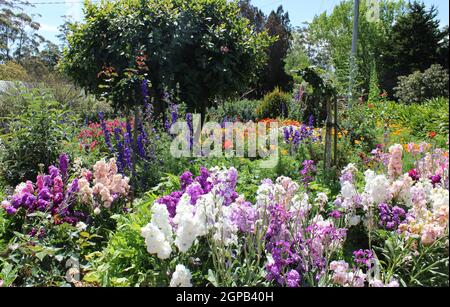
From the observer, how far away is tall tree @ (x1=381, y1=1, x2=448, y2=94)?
17.4 m

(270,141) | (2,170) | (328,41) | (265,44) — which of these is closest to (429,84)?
(265,44)

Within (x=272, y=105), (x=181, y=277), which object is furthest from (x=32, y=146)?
(x=272, y=105)

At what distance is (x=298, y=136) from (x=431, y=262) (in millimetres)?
2917

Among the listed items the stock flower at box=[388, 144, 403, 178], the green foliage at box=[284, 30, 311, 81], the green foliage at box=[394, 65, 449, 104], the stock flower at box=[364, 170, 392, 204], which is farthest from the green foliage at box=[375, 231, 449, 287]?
the green foliage at box=[284, 30, 311, 81]

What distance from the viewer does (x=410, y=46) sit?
734 inches

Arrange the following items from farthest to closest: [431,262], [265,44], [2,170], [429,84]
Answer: [429,84] → [265,44] → [2,170] → [431,262]

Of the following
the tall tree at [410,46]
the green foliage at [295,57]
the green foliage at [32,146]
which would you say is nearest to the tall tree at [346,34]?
the green foliage at [295,57]

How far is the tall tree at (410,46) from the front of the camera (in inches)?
684

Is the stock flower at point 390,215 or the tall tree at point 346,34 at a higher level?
the tall tree at point 346,34

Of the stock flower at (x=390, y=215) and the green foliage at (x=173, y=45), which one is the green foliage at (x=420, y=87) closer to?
the green foliage at (x=173, y=45)

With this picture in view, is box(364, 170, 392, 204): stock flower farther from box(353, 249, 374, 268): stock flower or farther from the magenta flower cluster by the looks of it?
the magenta flower cluster

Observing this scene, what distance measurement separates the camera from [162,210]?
6.61ft

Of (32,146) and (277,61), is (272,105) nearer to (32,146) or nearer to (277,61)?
(32,146)
